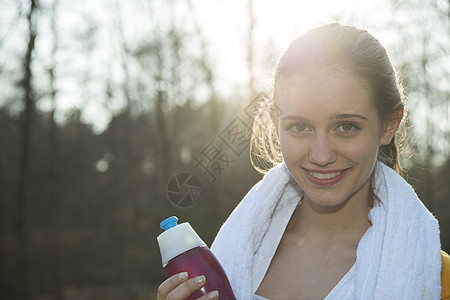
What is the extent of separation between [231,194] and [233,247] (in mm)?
12601

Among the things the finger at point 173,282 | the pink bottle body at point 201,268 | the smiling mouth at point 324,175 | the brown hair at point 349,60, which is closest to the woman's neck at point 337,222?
the smiling mouth at point 324,175

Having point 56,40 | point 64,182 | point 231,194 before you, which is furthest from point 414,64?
point 64,182

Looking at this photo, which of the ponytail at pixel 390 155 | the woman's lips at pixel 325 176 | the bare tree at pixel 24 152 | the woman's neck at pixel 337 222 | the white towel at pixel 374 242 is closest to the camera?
the white towel at pixel 374 242

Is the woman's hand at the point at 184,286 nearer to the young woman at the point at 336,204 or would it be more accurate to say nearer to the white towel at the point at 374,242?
the young woman at the point at 336,204

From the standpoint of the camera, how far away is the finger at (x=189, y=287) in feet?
4.39

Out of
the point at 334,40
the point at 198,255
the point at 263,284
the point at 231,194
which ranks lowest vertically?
the point at 231,194

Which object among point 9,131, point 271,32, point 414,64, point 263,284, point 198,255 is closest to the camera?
point 198,255

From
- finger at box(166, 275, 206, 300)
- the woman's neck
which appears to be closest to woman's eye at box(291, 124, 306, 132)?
the woman's neck

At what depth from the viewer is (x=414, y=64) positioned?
1189 cm

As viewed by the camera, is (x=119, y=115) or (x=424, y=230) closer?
(x=424, y=230)

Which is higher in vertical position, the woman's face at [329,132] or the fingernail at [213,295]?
the woman's face at [329,132]

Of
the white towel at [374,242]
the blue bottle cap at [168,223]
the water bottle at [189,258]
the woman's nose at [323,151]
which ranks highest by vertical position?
the woman's nose at [323,151]

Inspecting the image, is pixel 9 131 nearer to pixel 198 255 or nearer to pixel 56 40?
pixel 56 40

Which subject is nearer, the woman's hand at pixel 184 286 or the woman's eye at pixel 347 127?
the woman's hand at pixel 184 286
